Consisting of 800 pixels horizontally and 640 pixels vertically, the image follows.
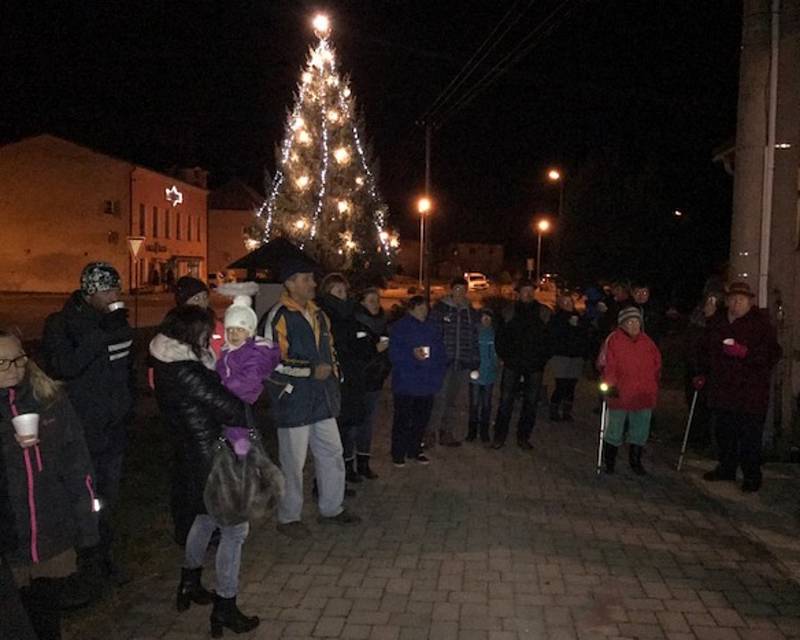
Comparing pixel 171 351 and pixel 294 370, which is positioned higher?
pixel 171 351

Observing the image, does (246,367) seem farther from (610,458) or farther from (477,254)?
(477,254)

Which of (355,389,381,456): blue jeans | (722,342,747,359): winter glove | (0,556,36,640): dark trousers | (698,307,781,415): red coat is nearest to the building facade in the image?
(355,389,381,456): blue jeans

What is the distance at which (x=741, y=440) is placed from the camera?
308 inches

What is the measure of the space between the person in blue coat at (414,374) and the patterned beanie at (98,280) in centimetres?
382

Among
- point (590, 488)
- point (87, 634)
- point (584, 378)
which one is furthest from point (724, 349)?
point (584, 378)

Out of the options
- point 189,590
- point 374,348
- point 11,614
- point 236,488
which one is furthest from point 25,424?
point 374,348

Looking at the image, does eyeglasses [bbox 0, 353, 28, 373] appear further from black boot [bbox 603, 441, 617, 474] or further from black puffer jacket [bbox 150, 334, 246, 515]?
black boot [bbox 603, 441, 617, 474]

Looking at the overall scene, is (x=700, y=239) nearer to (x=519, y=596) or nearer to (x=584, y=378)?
(x=584, y=378)

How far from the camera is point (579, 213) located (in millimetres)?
26812

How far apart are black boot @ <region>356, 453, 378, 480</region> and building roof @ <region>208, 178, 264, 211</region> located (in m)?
63.5

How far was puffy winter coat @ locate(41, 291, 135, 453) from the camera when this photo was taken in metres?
5.11

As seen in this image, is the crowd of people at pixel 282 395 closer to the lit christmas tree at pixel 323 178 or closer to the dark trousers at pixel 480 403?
the dark trousers at pixel 480 403

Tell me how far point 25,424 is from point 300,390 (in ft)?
9.71

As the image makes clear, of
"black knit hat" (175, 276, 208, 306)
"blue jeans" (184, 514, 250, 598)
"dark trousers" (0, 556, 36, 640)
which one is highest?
"black knit hat" (175, 276, 208, 306)
